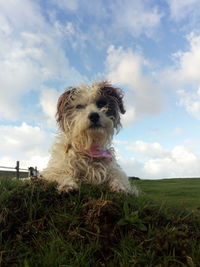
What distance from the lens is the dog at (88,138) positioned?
685 cm

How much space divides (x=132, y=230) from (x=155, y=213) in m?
0.78

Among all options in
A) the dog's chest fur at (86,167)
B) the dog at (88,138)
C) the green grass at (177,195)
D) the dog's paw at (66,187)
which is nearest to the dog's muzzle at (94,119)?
the dog at (88,138)

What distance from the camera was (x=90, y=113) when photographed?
680 centimetres

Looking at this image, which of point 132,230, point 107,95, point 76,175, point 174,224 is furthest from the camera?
point 107,95

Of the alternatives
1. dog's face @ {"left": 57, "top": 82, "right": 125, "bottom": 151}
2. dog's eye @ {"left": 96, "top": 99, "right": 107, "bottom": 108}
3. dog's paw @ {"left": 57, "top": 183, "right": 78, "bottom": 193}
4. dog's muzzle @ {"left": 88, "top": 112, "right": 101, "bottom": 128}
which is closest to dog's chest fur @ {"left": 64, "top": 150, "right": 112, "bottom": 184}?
dog's face @ {"left": 57, "top": 82, "right": 125, "bottom": 151}

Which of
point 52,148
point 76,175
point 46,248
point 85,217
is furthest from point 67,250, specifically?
point 52,148

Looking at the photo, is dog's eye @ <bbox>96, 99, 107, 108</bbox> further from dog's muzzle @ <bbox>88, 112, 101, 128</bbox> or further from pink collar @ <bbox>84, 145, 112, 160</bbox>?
pink collar @ <bbox>84, 145, 112, 160</bbox>

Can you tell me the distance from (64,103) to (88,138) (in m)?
1.06

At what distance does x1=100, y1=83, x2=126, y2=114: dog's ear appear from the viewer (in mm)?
7574

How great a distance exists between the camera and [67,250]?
4.38m

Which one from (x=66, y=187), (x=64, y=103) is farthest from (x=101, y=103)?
(x=66, y=187)

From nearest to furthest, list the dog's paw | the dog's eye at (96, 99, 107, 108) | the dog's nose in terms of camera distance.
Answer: the dog's paw, the dog's nose, the dog's eye at (96, 99, 107, 108)

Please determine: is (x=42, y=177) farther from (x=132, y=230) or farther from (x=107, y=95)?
(x=132, y=230)

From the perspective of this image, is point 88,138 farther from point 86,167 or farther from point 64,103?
point 64,103
